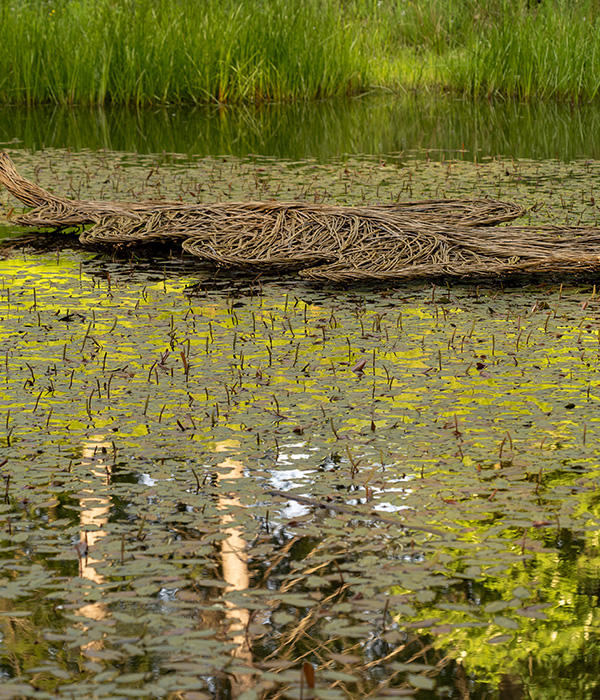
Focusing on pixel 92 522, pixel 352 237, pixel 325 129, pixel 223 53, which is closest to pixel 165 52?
pixel 223 53

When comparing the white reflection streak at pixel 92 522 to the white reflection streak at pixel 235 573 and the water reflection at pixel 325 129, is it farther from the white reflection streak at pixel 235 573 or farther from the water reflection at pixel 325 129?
the water reflection at pixel 325 129

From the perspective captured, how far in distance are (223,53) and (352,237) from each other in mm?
7383

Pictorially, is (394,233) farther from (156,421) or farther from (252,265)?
(156,421)

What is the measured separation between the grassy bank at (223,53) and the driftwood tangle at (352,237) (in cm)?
644

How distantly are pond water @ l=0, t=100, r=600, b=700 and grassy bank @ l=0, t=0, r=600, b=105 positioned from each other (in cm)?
705

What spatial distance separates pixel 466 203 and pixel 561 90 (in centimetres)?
750

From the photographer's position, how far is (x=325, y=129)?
11367mm

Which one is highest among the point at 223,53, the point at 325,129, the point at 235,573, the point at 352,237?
the point at 223,53

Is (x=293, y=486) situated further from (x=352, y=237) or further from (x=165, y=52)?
(x=165, y=52)

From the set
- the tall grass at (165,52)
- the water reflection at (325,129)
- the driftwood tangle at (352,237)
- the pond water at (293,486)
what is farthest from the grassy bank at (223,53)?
the pond water at (293,486)

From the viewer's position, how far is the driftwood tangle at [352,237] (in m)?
5.30

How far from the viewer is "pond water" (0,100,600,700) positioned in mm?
2195

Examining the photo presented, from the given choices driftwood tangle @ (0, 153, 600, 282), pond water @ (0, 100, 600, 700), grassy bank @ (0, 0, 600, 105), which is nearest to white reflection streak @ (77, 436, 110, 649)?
pond water @ (0, 100, 600, 700)

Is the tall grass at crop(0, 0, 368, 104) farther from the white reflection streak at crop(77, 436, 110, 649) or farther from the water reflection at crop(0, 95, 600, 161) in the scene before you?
the white reflection streak at crop(77, 436, 110, 649)
